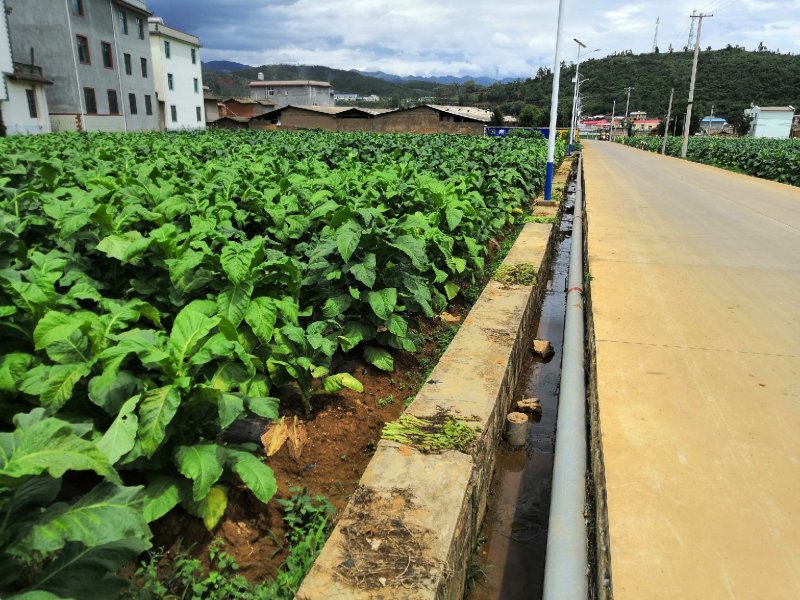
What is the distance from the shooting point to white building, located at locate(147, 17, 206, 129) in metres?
50.9

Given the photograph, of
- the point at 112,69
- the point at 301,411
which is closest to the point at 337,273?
the point at 301,411

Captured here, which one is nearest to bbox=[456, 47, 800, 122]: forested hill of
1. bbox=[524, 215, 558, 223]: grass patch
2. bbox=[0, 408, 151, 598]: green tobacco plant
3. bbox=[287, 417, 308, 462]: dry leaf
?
bbox=[524, 215, 558, 223]: grass patch

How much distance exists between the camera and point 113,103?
1655 inches

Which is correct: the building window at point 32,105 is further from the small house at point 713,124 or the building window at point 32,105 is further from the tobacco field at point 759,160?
the small house at point 713,124

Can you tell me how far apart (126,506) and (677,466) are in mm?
2757

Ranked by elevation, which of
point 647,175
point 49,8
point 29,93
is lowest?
point 647,175

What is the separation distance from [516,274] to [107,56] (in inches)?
1722

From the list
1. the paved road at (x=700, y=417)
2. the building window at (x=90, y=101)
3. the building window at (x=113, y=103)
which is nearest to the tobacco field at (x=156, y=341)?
the paved road at (x=700, y=417)

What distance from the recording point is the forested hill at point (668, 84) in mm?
112125

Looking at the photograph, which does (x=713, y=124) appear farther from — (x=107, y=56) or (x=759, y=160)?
(x=107, y=56)

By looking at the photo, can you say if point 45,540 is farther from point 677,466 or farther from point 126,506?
point 677,466

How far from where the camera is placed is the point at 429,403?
12.5ft

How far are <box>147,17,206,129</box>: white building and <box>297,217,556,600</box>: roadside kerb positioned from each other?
5294cm

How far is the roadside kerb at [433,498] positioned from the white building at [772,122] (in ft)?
352
